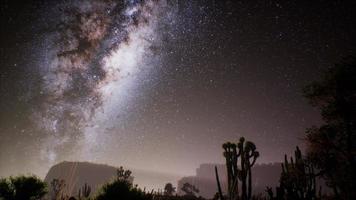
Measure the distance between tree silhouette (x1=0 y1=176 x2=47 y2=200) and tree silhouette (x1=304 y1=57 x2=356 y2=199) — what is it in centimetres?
1586

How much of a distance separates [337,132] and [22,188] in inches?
701

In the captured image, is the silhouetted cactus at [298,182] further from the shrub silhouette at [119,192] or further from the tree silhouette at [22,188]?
the tree silhouette at [22,188]

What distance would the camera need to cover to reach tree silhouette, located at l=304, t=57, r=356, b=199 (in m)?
14.2

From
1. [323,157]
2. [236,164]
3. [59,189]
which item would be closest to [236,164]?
[236,164]

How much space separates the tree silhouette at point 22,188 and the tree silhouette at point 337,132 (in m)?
15.9

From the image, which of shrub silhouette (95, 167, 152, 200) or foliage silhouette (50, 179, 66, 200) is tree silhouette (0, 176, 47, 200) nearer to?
foliage silhouette (50, 179, 66, 200)

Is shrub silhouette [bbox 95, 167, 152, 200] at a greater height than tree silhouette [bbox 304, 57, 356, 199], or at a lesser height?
lesser

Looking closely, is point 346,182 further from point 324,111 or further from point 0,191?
point 0,191

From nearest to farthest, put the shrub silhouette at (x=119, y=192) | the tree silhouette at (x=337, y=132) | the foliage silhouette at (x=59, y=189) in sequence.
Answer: the shrub silhouette at (x=119, y=192)
the tree silhouette at (x=337, y=132)
the foliage silhouette at (x=59, y=189)

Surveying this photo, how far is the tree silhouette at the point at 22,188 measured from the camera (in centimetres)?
1496

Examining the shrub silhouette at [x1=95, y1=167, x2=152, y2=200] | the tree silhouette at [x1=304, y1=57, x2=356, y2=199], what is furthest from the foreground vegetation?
the shrub silhouette at [x1=95, y1=167, x2=152, y2=200]

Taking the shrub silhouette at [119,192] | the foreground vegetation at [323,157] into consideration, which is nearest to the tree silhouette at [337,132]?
the foreground vegetation at [323,157]

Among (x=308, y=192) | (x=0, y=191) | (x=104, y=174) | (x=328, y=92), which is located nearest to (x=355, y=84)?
(x=328, y=92)

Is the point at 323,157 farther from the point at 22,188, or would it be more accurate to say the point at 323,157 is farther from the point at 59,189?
the point at 59,189
